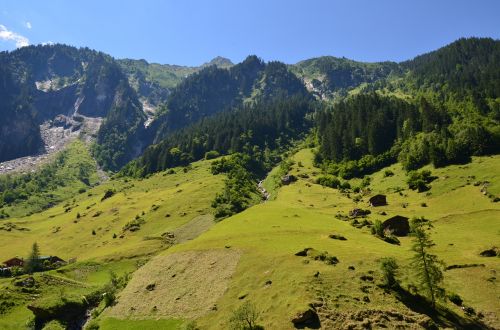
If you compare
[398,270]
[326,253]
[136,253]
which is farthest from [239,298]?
[136,253]

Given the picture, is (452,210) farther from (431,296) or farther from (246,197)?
(246,197)

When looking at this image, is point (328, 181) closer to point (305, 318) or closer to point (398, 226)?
point (398, 226)

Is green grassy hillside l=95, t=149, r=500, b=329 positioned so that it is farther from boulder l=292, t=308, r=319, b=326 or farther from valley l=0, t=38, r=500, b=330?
boulder l=292, t=308, r=319, b=326

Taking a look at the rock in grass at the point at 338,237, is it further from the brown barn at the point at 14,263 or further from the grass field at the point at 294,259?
the brown barn at the point at 14,263

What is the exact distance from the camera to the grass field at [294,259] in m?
56.3

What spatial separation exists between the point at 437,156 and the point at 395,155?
99.8 feet

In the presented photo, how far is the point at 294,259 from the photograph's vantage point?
7100 centimetres

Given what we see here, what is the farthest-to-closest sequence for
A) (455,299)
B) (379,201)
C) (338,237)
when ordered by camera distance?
(379,201)
(338,237)
(455,299)

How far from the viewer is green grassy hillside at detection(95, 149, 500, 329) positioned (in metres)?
54.6

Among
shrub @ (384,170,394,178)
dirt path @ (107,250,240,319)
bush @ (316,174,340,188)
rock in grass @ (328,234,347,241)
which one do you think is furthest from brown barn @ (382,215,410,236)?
bush @ (316,174,340,188)

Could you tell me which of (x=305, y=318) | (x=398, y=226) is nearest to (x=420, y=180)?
(x=398, y=226)

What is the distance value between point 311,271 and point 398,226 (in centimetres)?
4091

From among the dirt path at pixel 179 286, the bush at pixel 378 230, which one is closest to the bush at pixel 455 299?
the dirt path at pixel 179 286

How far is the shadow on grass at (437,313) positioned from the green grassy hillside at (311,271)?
23 cm
